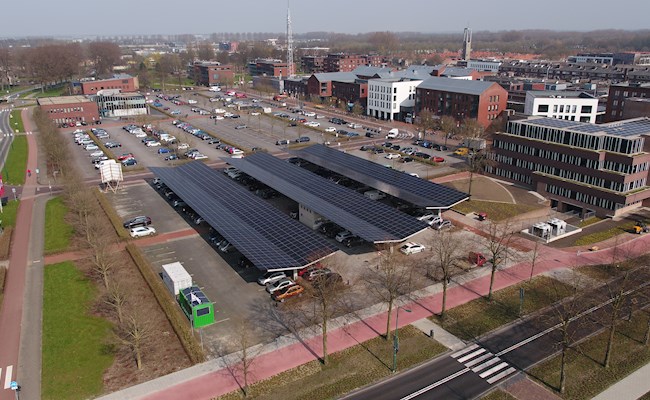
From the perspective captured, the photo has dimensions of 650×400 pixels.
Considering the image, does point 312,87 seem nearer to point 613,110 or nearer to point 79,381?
point 613,110

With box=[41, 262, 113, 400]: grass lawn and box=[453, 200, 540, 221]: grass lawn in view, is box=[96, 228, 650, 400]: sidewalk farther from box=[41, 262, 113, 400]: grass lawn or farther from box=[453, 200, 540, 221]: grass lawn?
box=[453, 200, 540, 221]: grass lawn

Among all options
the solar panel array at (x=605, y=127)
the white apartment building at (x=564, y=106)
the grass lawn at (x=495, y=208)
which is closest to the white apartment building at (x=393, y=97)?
the white apartment building at (x=564, y=106)

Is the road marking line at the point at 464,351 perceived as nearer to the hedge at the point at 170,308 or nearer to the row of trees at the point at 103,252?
the hedge at the point at 170,308

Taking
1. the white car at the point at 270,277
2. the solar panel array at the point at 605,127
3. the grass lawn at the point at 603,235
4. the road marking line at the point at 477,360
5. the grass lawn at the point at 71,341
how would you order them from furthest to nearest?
1. the solar panel array at the point at 605,127
2. the grass lawn at the point at 603,235
3. the white car at the point at 270,277
4. the road marking line at the point at 477,360
5. the grass lawn at the point at 71,341

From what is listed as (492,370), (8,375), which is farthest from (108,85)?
(492,370)

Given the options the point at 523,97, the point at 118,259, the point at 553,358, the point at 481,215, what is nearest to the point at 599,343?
the point at 553,358

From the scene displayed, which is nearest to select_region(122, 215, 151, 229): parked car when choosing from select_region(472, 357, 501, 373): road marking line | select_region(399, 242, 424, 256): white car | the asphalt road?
select_region(399, 242, 424, 256): white car
